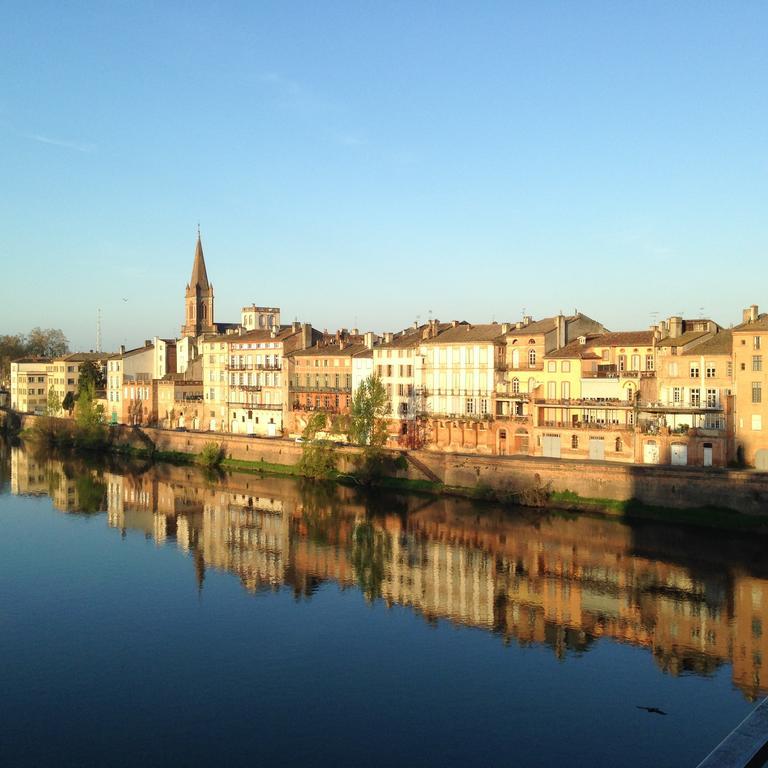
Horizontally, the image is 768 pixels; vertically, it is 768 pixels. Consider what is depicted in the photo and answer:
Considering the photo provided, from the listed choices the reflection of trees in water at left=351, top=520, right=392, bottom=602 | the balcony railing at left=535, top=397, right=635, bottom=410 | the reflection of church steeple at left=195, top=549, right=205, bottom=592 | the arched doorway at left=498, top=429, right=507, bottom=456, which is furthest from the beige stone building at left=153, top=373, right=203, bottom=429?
the reflection of church steeple at left=195, top=549, right=205, bottom=592

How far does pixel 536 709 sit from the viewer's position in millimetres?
20750

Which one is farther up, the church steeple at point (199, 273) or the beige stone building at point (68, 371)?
the church steeple at point (199, 273)

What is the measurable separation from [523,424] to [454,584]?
1815 centimetres

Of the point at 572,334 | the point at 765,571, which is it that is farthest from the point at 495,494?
the point at 765,571

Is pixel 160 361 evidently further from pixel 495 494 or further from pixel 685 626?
pixel 685 626

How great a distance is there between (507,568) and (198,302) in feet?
225

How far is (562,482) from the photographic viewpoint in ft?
136

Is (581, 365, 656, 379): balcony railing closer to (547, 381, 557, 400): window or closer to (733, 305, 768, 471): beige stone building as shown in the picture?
(547, 381, 557, 400): window

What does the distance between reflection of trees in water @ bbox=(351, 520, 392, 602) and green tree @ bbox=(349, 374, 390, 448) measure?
9168 millimetres

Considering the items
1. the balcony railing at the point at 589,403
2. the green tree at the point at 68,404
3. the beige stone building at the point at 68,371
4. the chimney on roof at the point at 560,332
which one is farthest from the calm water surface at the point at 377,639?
the beige stone building at the point at 68,371

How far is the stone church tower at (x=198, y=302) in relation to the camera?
3720 inches

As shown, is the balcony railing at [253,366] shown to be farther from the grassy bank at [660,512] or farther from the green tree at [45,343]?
the green tree at [45,343]

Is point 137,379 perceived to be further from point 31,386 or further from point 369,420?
point 369,420

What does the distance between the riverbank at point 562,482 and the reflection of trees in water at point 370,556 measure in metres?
7.07
